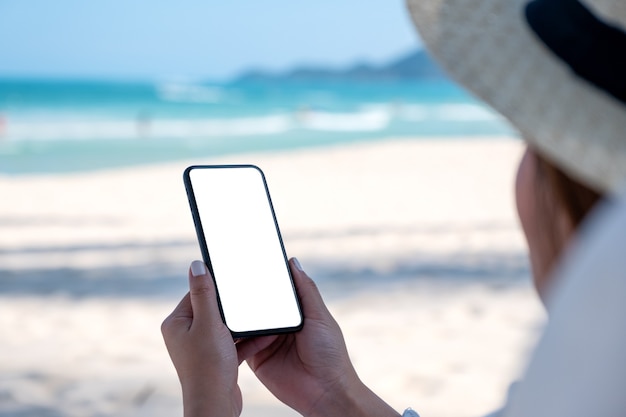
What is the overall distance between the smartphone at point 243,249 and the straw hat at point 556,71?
A: 26.4 inches

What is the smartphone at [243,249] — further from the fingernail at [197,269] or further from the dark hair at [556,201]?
the dark hair at [556,201]

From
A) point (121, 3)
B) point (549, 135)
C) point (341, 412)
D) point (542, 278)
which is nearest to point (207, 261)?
point (341, 412)

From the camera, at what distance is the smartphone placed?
1.37 m

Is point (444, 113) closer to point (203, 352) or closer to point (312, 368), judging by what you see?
point (312, 368)

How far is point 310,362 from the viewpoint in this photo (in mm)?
1333

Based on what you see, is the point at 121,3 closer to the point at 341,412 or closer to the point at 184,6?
the point at 184,6

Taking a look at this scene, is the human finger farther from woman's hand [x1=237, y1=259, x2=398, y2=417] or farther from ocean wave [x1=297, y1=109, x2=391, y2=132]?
ocean wave [x1=297, y1=109, x2=391, y2=132]

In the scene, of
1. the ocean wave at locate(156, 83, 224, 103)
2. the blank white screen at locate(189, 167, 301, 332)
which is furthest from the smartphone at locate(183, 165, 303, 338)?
the ocean wave at locate(156, 83, 224, 103)

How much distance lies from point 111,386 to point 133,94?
3510 centimetres

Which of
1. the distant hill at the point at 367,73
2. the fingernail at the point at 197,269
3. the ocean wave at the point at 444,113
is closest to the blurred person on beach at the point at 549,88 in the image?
the fingernail at the point at 197,269

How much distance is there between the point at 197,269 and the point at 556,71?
0.71 m

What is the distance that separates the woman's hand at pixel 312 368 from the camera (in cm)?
129

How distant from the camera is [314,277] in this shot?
4.61 meters

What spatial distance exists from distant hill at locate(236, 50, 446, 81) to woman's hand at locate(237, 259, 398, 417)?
184ft
